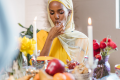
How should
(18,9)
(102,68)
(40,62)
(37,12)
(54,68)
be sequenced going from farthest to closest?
(37,12) → (18,9) → (102,68) → (40,62) → (54,68)

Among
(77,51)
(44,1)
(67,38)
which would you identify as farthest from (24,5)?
(77,51)

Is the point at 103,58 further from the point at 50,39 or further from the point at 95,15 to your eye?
the point at 95,15

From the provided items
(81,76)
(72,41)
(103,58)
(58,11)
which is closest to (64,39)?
(72,41)

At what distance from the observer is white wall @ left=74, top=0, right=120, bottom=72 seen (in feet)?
6.09

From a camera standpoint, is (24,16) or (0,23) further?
(24,16)

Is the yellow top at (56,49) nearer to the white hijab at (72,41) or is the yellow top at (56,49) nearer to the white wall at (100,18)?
the white hijab at (72,41)

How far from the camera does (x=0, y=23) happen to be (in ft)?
1.93

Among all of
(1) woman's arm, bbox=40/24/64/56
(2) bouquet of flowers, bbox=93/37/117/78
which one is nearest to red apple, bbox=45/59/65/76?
(2) bouquet of flowers, bbox=93/37/117/78

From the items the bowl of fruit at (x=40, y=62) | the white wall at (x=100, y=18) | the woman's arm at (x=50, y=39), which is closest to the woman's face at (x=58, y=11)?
the woman's arm at (x=50, y=39)

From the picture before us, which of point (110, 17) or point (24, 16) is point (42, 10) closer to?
point (24, 16)

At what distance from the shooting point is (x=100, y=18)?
6.49ft

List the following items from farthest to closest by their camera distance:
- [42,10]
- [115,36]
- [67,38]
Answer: [42,10], [115,36], [67,38]

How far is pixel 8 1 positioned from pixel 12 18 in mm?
201

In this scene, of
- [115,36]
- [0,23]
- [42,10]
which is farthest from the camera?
[42,10]
